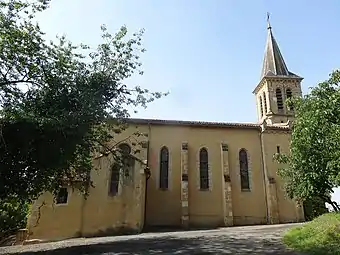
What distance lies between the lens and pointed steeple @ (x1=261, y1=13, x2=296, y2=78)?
35688 mm

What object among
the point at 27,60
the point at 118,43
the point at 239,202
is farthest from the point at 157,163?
the point at 27,60

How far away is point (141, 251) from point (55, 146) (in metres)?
5.54

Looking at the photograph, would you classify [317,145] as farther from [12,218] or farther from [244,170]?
[12,218]

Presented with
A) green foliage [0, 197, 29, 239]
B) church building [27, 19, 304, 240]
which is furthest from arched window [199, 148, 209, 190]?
green foliage [0, 197, 29, 239]

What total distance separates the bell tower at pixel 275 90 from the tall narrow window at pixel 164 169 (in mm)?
11341

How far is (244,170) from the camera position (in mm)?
27297

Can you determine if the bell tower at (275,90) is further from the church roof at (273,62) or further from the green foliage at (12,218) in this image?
the green foliage at (12,218)

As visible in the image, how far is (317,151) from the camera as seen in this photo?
16031mm

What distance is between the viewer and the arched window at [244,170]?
26.8 metres

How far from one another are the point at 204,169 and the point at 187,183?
2487 mm

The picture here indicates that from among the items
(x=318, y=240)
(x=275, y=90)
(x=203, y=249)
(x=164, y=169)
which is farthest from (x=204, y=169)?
(x=318, y=240)

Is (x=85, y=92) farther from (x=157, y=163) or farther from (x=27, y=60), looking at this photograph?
(x=157, y=163)

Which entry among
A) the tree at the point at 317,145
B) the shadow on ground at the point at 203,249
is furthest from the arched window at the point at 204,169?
the shadow on ground at the point at 203,249

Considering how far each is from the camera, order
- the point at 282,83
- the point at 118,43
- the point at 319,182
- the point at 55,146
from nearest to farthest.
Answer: the point at 55,146
the point at 118,43
the point at 319,182
the point at 282,83
